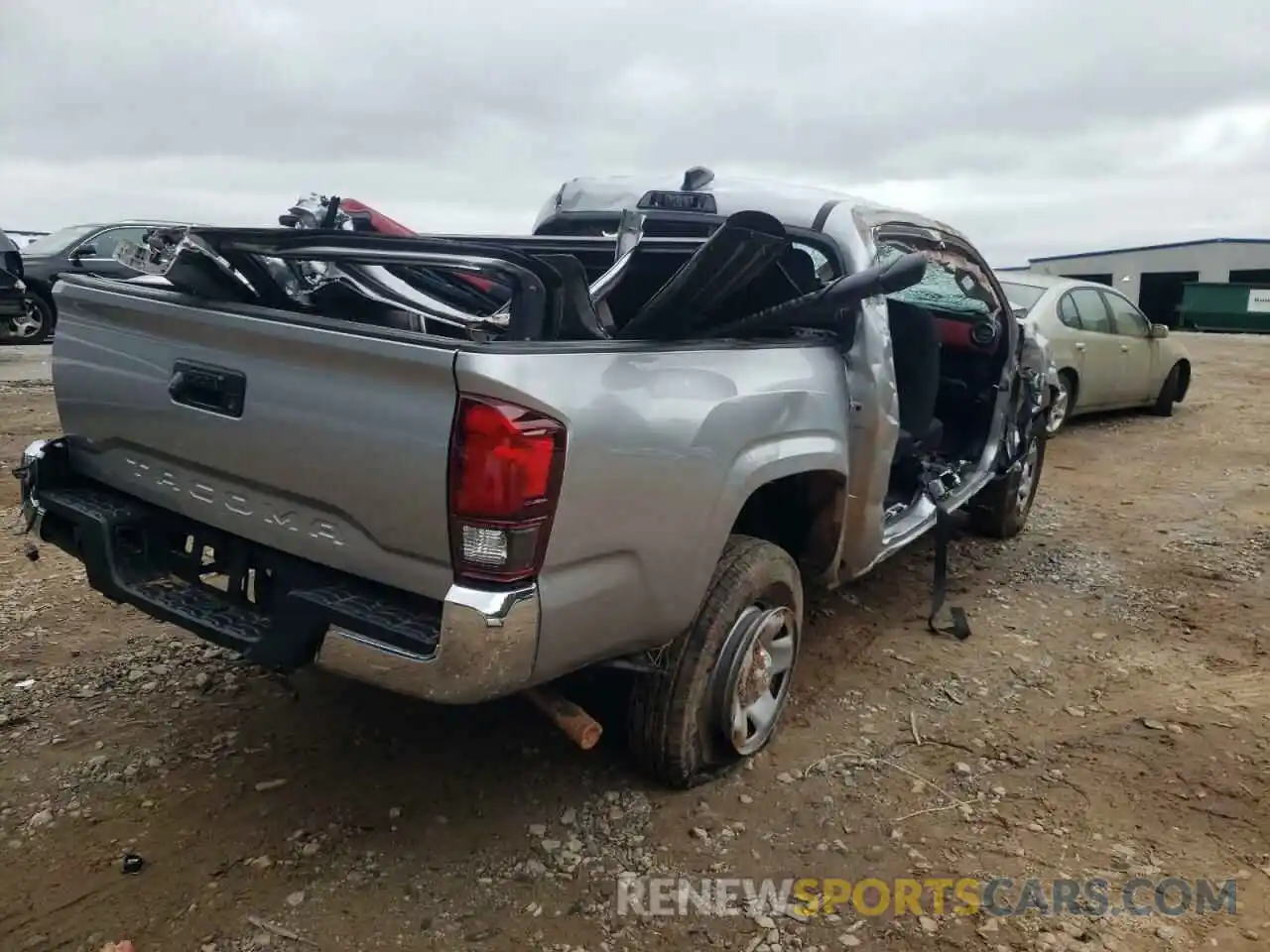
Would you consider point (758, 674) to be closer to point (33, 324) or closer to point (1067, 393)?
point (1067, 393)

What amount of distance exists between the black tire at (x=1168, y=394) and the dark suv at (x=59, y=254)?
40.0ft

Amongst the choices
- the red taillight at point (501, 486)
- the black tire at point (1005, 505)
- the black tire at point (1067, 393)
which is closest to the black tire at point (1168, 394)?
the black tire at point (1067, 393)

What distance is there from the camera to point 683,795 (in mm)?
3051

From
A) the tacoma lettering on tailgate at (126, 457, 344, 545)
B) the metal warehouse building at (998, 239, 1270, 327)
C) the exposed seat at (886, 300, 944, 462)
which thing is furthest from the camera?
the metal warehouse building at (998, 239, 1270, 327)

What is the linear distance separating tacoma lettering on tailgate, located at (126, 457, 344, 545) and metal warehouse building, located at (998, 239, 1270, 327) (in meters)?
35.4

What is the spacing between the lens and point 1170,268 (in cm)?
3716

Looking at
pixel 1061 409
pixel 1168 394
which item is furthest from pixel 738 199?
pixel 1168 394

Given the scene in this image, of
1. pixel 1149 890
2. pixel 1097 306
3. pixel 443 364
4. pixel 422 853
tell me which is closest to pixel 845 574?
pixel 1149 890

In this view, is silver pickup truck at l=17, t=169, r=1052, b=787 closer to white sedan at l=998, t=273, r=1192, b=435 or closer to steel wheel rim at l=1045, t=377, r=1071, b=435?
white sedan at l=998, t=273, r=1192, b=435

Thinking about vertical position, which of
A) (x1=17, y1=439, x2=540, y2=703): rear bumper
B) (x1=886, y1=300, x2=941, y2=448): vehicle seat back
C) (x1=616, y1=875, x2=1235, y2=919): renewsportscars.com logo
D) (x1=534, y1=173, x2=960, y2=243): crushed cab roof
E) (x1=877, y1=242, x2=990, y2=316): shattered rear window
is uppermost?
(x1=534, y1=173, x2=960, y2=243): crushed cab roof

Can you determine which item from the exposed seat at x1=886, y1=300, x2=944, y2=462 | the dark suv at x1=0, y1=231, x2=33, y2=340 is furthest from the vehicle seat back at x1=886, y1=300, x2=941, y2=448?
the dark suv at x1=0, y1=231, x2=33, y2=340

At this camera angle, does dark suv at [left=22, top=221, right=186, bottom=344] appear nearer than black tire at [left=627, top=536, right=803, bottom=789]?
No

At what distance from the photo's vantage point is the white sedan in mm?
9141

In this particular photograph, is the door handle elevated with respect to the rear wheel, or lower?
elevated
